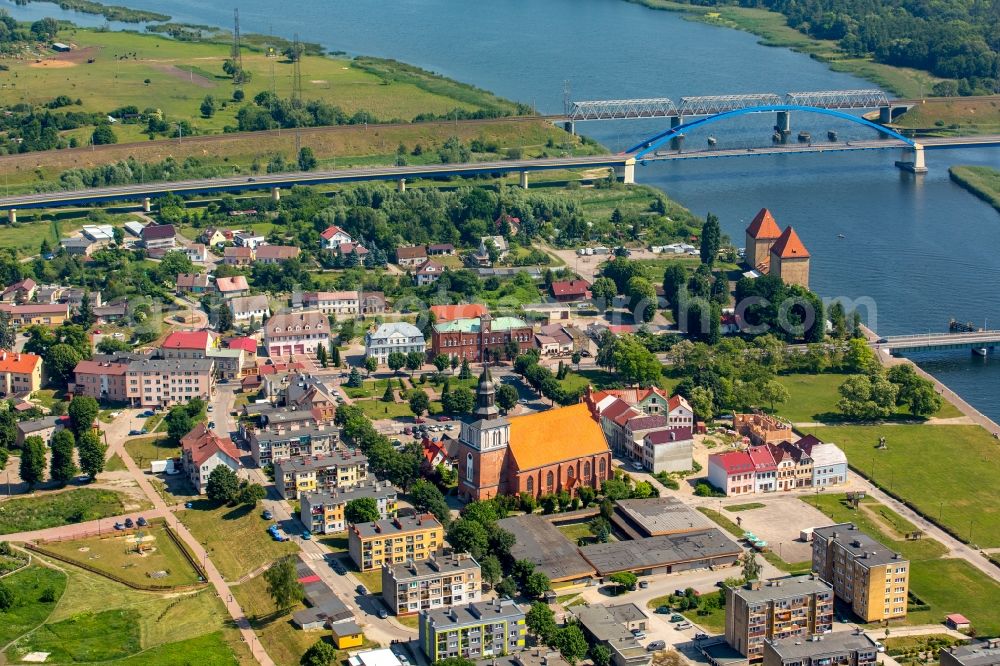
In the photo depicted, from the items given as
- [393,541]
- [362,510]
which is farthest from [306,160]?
[393,541]

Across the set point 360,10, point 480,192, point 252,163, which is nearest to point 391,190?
point 480,192

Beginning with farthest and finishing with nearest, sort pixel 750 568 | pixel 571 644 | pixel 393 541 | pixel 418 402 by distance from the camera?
pixel 418 402 < pixel 393 541 < pixel 750 568 < pixel 571 644

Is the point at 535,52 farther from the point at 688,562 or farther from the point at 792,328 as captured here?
the point at 688,562

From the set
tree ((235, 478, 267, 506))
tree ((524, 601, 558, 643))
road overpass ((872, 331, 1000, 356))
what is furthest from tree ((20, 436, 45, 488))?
road overpass ((872, 331, 1000, 356))

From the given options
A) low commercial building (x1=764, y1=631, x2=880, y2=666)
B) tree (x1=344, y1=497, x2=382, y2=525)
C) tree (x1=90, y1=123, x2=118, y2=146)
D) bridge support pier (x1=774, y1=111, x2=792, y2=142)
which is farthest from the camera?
bridge support pier (x1=774, y1=111, x2=792, y2=142)

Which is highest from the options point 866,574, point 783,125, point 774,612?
point 783,125

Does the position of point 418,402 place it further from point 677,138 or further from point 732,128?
point 732,128

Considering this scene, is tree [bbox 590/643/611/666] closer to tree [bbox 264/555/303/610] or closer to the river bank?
tree [bbox 264/555/303/610]

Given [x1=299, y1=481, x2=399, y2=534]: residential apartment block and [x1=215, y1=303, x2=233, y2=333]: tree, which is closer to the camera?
[x1=299, y1=481, x2=399, y2=534]: residential apartment block
